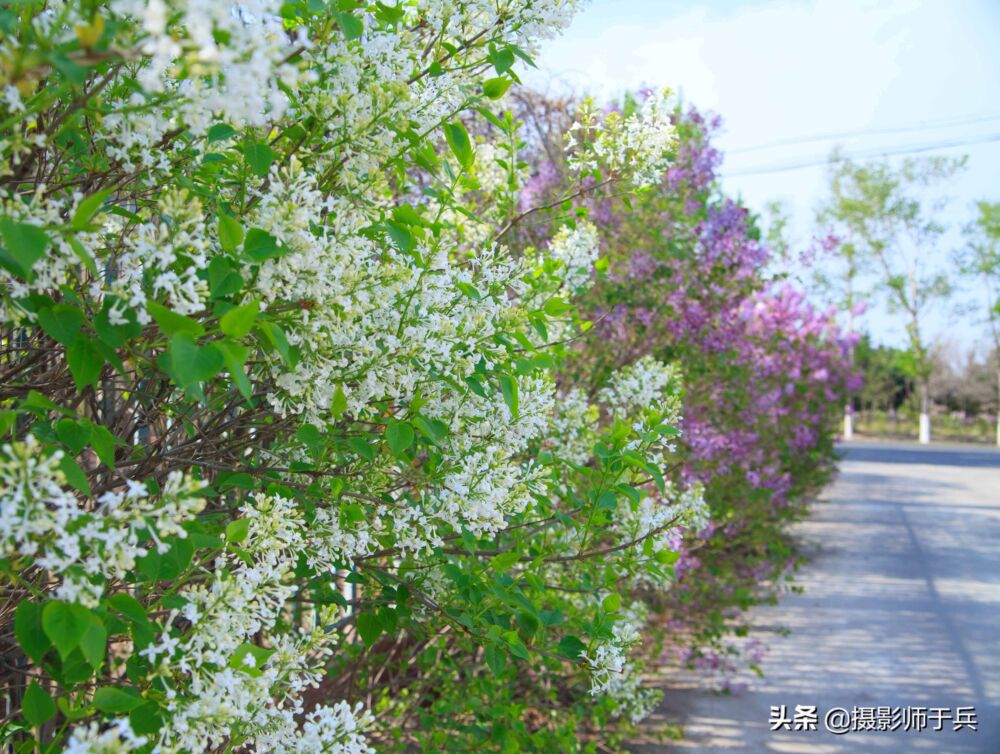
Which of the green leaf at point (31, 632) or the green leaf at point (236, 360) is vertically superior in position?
the green leaf at point (236, 360)

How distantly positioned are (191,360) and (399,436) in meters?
0.59

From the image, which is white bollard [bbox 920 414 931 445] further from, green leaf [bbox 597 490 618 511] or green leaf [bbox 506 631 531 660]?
green leaf [bbox 506 631 531 660]

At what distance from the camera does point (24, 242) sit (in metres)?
1.00

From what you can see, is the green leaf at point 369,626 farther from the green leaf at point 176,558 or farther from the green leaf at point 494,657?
the green leaf at point 176,558

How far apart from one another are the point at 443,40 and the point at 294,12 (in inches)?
15.6

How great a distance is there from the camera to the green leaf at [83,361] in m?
1.17

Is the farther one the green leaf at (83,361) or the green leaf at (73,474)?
the green leaf at (83,361)

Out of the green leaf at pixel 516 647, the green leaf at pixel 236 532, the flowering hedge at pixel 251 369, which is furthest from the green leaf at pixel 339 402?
the green leaf at pixel 516 647

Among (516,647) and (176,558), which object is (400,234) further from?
(516,647)

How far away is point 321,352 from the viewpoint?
4.91 feet

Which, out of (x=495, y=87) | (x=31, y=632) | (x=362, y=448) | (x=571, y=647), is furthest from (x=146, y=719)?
(x=495, y=87)

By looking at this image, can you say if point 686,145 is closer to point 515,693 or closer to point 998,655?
point 515,693

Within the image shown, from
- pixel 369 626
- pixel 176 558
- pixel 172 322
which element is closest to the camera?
pixel 172 322

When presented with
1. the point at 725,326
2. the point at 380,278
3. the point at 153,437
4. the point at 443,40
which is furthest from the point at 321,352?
the point at 725,326
